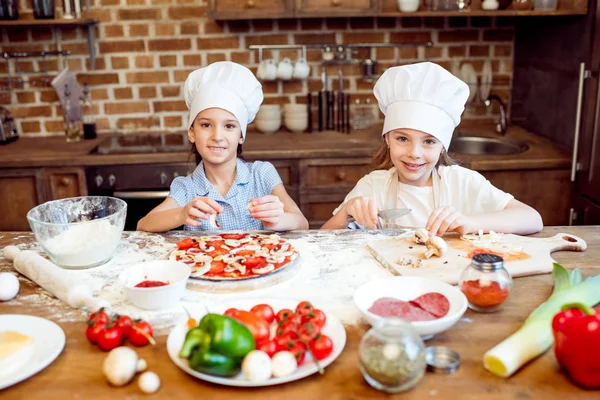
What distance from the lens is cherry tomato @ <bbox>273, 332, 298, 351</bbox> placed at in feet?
3.11

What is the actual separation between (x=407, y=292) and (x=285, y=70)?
2146mm

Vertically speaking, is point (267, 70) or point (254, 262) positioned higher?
point (267, 70)

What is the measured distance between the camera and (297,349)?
941 millimetres

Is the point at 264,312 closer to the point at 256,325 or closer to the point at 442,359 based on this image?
the point at 256,325

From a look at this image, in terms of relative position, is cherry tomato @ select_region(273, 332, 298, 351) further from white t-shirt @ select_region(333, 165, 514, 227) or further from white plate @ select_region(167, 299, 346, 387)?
white t-shirt @ select_region(333, 165, 514, 227)

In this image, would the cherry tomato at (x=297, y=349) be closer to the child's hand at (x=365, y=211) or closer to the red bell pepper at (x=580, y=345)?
A: the red bell pepper at (x=580, y=345)

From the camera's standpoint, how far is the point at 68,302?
1180mm

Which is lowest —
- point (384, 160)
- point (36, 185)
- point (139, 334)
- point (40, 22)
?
point (36, 185)

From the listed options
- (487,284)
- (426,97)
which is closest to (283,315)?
(487,284)

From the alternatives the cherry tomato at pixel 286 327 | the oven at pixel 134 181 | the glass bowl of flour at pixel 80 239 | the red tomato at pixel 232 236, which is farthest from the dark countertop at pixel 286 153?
the cherry tomato at pixel 286 327

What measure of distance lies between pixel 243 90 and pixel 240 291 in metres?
0.83

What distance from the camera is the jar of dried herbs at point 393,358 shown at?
2.83 feet

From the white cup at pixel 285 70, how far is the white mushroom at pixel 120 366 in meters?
2.35

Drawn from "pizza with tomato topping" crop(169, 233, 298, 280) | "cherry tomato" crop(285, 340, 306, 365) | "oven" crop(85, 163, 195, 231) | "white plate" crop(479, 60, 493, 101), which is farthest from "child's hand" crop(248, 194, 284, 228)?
"white plate" crop(479, 60, 493, 101)
